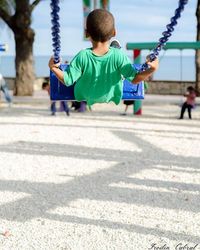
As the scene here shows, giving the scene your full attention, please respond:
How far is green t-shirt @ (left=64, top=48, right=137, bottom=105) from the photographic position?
3.65 metres

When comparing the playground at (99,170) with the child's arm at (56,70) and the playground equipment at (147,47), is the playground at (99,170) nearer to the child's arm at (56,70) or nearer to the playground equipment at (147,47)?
the child's arm at (56,70)

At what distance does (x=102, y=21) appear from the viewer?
3.46 meters

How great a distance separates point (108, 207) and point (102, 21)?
326cm

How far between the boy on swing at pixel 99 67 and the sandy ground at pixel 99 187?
1.76 m

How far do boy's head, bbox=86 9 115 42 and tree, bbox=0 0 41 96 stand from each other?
19252 millimetres

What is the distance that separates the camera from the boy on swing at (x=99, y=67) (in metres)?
3.49

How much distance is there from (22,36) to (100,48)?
1968 centimetres

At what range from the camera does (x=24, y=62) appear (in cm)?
2331

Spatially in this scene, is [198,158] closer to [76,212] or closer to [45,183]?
[45,183]

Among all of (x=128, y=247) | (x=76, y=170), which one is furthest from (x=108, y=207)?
(x=76, y=170)

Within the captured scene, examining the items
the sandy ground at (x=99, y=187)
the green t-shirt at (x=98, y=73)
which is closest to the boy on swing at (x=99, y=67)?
the green t-shirt at (x=98, y=73)

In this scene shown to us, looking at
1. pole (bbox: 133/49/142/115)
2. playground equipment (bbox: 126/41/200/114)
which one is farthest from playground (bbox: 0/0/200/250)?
pole (bbox: 133/49/142/115)

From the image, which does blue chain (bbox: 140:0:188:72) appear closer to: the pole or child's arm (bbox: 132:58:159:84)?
child's arm (bbox: 132:58:159:84)

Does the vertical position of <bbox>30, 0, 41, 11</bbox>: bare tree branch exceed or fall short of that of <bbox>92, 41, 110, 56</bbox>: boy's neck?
it exceeds it
